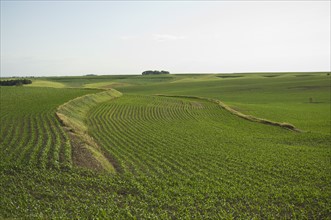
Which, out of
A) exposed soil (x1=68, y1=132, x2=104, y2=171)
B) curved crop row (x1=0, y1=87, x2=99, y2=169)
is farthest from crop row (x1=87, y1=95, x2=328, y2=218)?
curved crop row (x1=0, y1=87, x2=99, y2=169)

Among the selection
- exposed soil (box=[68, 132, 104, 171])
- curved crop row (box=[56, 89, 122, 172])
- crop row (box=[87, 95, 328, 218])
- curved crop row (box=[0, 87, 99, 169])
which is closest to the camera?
crop row (box=[87, 95, 328, 218])

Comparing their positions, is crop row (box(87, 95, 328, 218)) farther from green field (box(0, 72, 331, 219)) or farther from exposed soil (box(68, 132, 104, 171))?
exposed soil (box(68, 132, 104, 171))

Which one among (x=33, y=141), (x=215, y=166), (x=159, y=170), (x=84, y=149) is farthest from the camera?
(x=33, y=141)

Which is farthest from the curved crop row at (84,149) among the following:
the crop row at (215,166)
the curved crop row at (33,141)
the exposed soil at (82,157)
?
the crop row at (215,166)

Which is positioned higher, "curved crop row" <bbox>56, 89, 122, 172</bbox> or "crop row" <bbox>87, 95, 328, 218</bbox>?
"curved crop row" <bbox>56, 89, 122, 172</bbox>

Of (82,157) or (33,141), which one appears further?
(33,141)

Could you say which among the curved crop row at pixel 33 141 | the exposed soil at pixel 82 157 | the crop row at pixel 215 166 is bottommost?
the crop row at pixel 215 166

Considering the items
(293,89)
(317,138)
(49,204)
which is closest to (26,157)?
(49,204)

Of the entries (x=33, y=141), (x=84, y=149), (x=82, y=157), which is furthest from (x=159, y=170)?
(x=33, y=141)

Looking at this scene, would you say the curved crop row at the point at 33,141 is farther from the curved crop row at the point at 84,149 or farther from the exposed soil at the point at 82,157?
the curved crop row at the point at 84,149

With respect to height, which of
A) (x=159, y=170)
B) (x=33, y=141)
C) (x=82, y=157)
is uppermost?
(x=33, y=141)

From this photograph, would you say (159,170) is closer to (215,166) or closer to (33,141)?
(215,166)

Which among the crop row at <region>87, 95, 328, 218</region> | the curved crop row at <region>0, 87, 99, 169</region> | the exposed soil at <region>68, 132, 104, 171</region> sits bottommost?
the crop row at <region>87, 95, 328, 218</region>

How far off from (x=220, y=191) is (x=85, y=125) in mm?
23455
